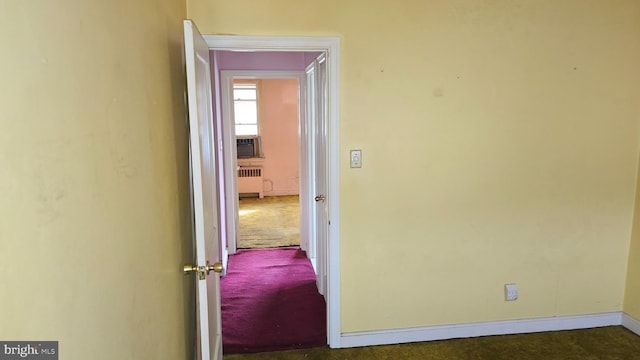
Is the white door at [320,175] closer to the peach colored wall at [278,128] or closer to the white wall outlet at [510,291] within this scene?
the white wall outlet at [510,291]

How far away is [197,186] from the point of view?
177 cm

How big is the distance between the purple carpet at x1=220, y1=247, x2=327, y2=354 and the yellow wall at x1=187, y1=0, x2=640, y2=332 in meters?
0.48

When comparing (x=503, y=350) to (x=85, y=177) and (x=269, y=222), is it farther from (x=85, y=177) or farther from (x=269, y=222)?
(x=269, y=222)

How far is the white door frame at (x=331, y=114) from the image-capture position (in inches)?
98.7

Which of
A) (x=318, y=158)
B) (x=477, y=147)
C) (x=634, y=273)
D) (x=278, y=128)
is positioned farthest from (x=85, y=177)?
(x=278, y=128)

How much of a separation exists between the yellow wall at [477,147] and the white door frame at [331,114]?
0.05 m

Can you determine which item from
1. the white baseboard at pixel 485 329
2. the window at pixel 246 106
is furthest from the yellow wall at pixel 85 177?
the window at pixel 246 106

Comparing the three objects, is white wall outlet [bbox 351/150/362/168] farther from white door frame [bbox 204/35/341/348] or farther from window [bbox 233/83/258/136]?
window [bbox 233/83/258/136]

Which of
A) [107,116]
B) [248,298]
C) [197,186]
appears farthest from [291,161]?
[107,116]

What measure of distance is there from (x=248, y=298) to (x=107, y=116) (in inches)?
111

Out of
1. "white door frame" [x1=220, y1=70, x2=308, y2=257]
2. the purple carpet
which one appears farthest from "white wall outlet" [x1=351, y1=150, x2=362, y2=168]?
"white door frame" [x1=220, y1=70, x2=308, y2=257]

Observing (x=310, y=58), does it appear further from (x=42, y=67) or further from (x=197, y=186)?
(x=42, y=67)

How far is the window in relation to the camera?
770cm

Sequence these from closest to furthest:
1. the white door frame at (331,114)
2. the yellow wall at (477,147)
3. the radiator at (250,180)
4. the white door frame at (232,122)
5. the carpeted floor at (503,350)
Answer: the white door frame at (331,114) < the yellow wall at (477,147) < the carpeted floor at (503,350) < the white door frame at (232,122) < the radiator at (250,180)
